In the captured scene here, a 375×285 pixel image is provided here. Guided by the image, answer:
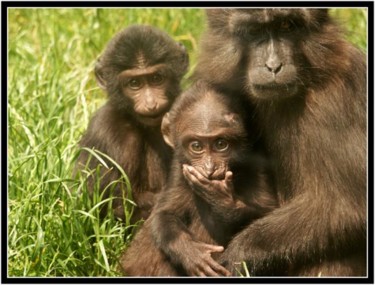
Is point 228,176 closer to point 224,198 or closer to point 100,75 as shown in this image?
point 224,198

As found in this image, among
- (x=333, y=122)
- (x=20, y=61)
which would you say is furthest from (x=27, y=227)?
(x=20, y=61)

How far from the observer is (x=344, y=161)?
6504 millimetres

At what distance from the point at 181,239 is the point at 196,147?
2.42ft

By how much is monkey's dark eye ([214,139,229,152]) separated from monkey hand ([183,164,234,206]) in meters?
0.23

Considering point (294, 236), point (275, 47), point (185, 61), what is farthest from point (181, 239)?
point (185, 61)

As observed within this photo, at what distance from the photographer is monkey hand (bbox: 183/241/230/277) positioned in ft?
22.3

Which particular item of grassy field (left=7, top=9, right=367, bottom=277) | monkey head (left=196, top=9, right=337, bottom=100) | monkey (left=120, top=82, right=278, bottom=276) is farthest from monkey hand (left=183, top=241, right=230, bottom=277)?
monkey head (left=196, top=9, right=337, bottom=100)

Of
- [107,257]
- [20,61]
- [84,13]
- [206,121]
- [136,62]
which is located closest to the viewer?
[206,121]

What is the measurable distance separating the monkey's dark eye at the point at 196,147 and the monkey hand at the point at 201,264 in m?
0.76

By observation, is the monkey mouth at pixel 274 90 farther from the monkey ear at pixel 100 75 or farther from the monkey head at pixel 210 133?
→ the monkey ear at pixel 100 75

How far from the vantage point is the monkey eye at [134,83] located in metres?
8.85

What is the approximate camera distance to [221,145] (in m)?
6.98

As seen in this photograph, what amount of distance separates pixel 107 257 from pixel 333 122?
89.6 inches

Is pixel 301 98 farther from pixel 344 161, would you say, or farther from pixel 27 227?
pixel 27 227
